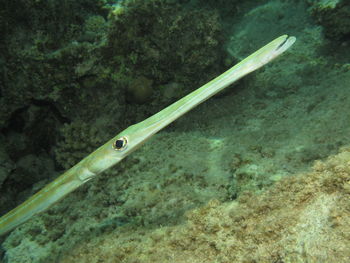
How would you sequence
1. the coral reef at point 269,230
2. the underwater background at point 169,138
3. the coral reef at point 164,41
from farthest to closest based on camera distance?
the coral reef at point 164,41
the underwater background at point 169,138
the coral reef at point 269,230

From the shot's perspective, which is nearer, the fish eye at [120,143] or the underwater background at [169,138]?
the underwater background at [169,138]

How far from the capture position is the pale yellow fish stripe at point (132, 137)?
2.00m

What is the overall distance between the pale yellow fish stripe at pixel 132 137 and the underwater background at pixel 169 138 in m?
0.83

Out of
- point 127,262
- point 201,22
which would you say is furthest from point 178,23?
point 127,262

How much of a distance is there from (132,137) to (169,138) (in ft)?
9.89

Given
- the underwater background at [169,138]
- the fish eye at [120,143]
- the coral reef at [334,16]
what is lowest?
the coral reef at [334,16]

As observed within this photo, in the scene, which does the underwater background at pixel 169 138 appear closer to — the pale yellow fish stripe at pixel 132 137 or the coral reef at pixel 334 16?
the coral reef at pixel 334 16

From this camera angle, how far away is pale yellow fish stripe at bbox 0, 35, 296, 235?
6.55 feet

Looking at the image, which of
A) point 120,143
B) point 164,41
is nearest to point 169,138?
point 164,41

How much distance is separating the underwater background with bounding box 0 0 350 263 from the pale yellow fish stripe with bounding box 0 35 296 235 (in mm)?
834

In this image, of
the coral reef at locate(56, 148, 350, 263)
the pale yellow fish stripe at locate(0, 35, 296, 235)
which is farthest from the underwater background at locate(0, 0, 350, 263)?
the pale yellow fish stripe at locate(0, 35, 296, 235)

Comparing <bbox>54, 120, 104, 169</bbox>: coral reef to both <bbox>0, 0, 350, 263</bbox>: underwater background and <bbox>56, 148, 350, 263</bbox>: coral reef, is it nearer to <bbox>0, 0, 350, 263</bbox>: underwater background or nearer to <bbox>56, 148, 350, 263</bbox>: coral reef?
<bbox>0, 0, 350, 263</bbox>: underwater background

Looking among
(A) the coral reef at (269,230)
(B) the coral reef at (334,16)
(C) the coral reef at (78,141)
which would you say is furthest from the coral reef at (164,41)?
(A) the coral reef at (269,230)

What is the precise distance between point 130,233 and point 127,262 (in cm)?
52
